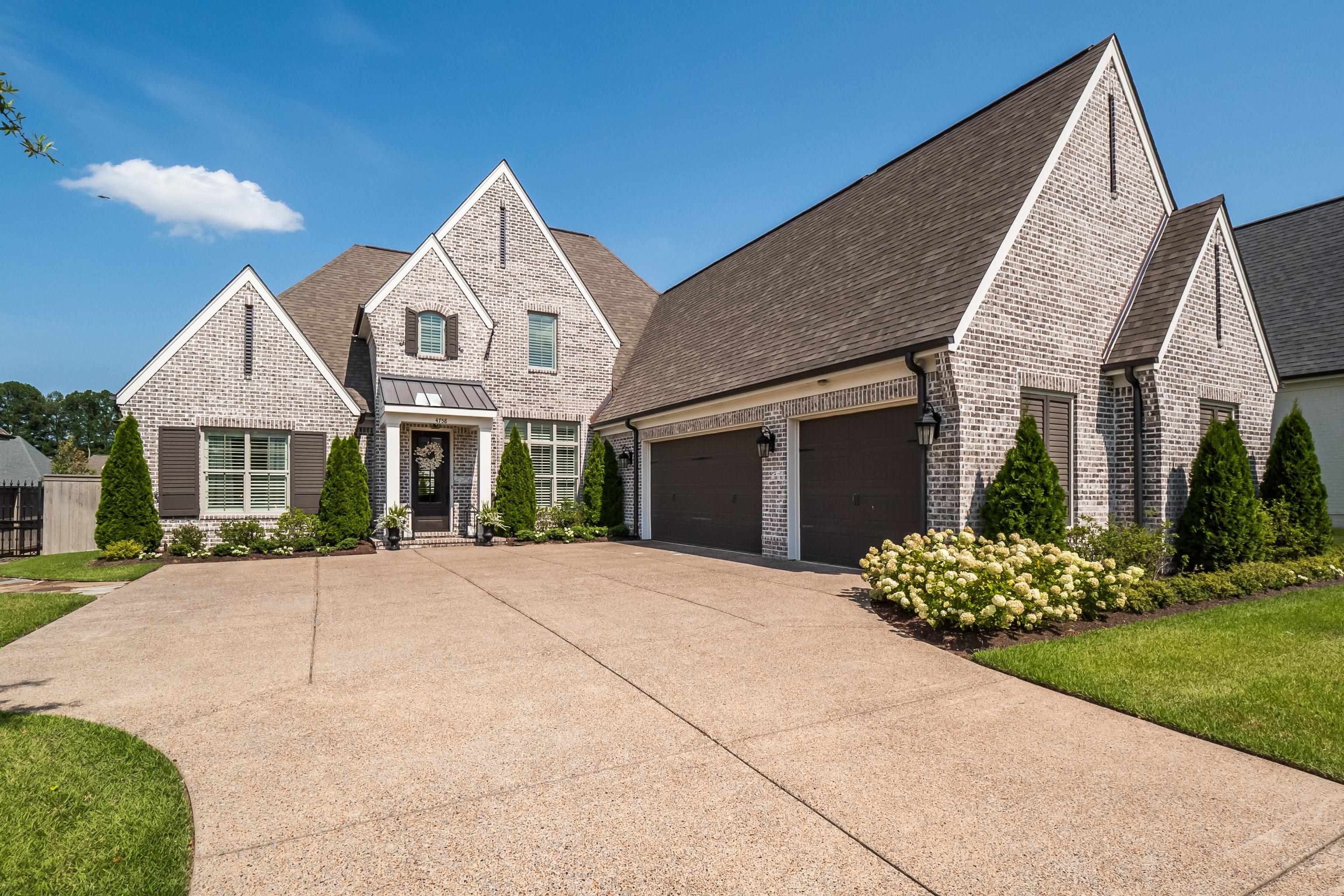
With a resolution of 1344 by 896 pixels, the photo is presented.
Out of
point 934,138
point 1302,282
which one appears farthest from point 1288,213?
point 934,138

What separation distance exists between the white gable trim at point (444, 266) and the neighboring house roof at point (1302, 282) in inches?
664

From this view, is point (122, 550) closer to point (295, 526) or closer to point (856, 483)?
point (295, 526)

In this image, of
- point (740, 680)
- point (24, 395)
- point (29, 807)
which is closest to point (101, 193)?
point (29, 807)

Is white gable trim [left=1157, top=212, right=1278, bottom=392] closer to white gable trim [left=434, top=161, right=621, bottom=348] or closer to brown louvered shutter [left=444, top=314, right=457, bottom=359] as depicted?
white gable trim [left=434, top=161, right=621, bottom=348]

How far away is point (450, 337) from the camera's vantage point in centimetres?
1717

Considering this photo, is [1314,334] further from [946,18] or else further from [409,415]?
[409,415]

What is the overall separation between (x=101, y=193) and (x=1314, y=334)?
21.3 metres

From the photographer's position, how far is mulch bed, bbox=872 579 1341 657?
633 cm

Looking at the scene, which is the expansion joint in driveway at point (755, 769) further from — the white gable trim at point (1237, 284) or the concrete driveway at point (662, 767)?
the white gable trim at point (1237, 284)

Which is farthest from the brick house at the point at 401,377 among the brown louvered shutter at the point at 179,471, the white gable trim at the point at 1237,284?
the white gable trim at the point at 1237,284

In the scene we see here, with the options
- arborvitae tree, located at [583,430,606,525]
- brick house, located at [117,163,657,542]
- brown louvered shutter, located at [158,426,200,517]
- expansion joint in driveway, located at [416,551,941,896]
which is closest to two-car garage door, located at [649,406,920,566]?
arborvitae tree, located at [583,430,606,525]

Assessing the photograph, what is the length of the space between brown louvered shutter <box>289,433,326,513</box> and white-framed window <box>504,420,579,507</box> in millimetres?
4339

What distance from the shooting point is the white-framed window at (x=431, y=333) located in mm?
16953

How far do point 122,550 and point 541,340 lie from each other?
1008 centimetres
